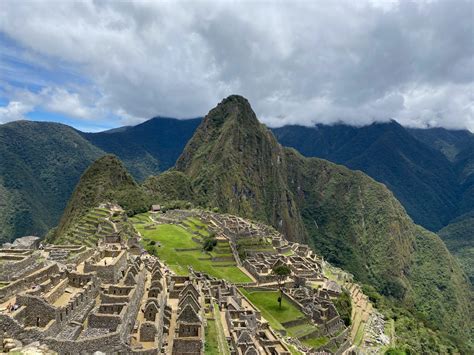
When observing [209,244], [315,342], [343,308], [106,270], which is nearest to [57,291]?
[106,270]

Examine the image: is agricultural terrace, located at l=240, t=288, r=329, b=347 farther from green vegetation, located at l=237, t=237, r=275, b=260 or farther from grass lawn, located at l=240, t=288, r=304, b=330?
green vegetation, located at l=237, t=237, r=275, b=260

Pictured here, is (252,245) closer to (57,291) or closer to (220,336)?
(220,336)

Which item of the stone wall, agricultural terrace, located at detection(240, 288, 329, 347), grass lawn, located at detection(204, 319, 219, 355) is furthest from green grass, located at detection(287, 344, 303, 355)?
the stone wall

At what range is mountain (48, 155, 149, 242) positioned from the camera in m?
97.1

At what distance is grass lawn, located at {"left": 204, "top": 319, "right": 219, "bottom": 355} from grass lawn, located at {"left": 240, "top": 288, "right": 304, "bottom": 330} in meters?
13.7

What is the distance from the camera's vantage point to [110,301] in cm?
2275

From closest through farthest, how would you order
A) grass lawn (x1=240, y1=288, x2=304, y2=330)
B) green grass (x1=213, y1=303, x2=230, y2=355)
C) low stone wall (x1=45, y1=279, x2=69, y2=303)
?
low stone wall (x1=45, y1=279, x2=69, y2=303) < green grass (x1=213, y1=303, x2=230, y2=355) < grass lawn (x1=240, y1=288, x2=304, y2=330)

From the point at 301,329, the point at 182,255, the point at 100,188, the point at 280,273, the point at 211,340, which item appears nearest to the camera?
the point at 211,340

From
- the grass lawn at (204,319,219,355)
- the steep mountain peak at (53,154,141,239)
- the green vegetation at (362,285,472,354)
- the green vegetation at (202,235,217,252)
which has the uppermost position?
the steep mountain peak at (53,154,141,239)

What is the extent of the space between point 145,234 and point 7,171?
151 m

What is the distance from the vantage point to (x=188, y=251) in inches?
2410

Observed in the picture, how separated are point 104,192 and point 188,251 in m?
53.3

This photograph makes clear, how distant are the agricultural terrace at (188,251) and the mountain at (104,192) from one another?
23.1 metres

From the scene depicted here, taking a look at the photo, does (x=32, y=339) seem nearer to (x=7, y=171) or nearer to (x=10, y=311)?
(x=10, y=311)
